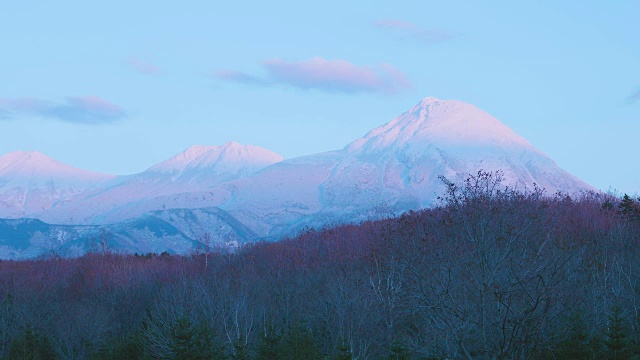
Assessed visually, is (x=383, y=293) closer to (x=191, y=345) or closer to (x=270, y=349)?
(x=270, y=349)

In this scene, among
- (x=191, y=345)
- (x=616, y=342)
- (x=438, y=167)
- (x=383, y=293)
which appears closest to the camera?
(x=616, y=342)

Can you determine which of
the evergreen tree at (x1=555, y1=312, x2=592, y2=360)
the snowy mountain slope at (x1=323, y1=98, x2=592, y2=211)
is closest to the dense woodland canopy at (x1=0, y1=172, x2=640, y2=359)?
the evergreen tree at (x1=555, y1=312, x2=592, y2=360)

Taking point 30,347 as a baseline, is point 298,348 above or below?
above

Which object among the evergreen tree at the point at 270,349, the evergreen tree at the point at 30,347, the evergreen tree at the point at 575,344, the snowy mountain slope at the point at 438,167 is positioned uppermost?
the snowy mountain slope at the point at 438,167

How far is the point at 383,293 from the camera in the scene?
3881cm

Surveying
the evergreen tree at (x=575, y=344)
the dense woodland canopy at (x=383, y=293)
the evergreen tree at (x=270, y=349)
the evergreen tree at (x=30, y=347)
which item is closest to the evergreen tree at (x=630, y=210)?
the dense woodland canopy at (x=383, y=293)

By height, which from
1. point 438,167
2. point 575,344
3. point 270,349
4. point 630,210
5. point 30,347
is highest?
point 438,167

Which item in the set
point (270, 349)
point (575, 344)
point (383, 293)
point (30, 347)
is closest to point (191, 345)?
point (270, 349)

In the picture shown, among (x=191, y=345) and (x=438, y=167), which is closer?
(x=191, y=345)

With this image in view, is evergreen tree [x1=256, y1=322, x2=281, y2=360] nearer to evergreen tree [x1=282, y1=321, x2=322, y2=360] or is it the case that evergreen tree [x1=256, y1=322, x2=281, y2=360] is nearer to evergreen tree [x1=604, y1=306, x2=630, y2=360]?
evergreen tree [x1=282, y1=321, x2=322, y2=360]

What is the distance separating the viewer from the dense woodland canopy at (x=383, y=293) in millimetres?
20984

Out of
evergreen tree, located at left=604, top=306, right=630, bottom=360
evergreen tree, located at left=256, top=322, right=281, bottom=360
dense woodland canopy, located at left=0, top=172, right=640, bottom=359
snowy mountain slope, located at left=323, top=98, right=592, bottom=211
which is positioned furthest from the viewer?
snowy mountain slope, located at left=323, top=98, right=592, bottom=211

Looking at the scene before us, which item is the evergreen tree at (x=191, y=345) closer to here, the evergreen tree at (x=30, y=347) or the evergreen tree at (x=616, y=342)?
the evergreen tree at (x=30, y=347)

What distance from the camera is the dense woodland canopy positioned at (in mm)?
20984
